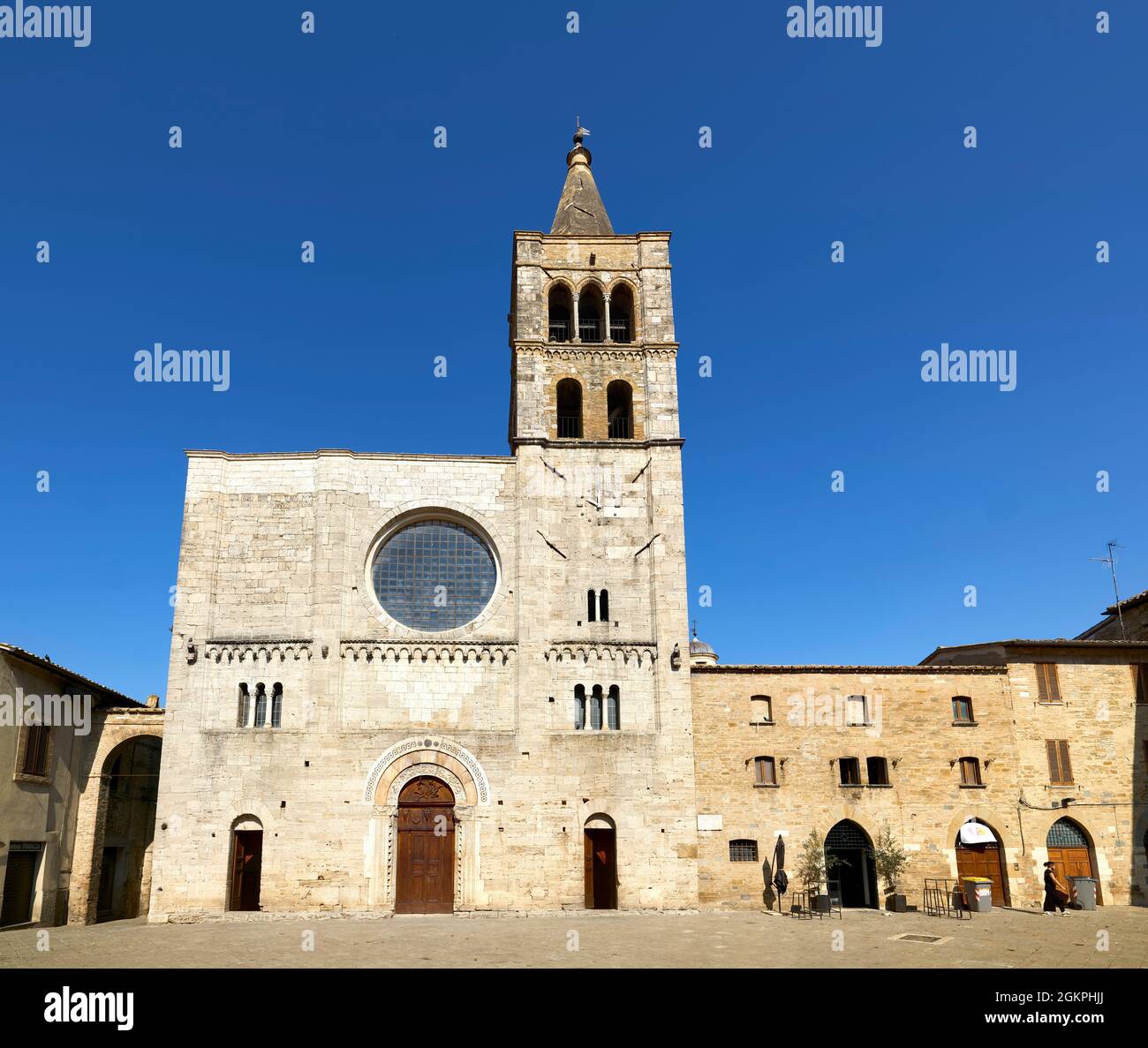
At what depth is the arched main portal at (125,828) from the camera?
2953 cm

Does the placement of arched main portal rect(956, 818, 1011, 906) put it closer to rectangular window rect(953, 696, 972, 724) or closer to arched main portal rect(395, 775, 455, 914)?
rectangular window rect(953, 696, 972, 724)

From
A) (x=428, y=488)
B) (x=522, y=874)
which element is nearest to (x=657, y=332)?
(x=428, y=488)

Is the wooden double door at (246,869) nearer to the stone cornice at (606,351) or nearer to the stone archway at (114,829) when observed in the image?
the stone archway at (114,829)

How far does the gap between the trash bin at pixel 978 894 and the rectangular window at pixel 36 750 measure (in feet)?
88.3

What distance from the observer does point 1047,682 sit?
2983cm

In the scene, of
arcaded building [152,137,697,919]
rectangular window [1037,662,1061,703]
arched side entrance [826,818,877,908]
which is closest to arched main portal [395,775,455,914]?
arcaded building [152,137,697,919]

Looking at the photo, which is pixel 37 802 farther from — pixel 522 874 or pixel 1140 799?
pixel 1140 799

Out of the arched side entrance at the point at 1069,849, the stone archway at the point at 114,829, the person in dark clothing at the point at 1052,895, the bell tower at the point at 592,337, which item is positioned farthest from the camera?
the bell tower at the point at 592,337

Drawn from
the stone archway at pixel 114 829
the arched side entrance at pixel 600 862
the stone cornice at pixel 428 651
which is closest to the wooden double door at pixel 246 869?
the stone archway at pixel 114 829

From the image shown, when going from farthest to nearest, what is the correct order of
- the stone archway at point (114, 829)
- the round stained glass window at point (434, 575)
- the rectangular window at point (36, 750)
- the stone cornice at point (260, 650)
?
the round stained glass window at point (434, 575), the stone archway at point (114, 829), the stone cornice at point (260, 650), the rectangular window at point (36, 750)

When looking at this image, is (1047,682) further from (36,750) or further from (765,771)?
(36,750)

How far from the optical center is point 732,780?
28.1 meters

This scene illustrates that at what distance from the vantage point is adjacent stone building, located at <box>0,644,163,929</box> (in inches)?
988
